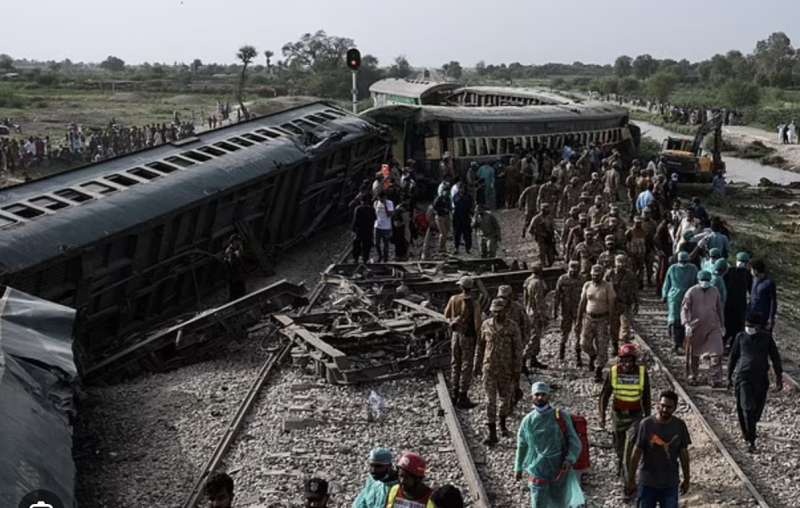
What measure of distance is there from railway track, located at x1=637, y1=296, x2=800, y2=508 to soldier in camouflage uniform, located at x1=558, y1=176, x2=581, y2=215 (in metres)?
7.71

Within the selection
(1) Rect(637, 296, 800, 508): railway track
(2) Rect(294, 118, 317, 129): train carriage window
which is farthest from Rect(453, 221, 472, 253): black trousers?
(1) Rect(637, 296, 800, 508): railway track

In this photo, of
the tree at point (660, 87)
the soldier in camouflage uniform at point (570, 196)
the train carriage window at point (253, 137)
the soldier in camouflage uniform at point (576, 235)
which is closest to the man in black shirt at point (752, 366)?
the soldier in camouflage uniform at point (576, 235)

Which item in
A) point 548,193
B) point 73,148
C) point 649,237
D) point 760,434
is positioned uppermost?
point 548,193

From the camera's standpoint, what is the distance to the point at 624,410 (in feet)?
25.7

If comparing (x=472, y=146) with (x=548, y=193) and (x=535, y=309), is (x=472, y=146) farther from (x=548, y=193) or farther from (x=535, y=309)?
(x=535, y=309)

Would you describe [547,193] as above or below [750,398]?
above

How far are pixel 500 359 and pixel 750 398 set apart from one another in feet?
7.58

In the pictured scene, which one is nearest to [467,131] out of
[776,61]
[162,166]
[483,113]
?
[483,113]

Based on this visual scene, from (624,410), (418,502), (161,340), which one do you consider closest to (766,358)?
(624,410)

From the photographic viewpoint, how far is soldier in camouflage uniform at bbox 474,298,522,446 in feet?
29.5

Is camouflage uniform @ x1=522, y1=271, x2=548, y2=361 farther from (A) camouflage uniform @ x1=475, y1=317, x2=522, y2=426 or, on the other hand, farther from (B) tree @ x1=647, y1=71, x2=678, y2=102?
(B) tree @ x1=647, y1=71, x2=678, y2=102

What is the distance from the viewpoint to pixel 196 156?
15984 millimetres

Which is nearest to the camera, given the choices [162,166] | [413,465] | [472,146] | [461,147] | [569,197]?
[413,465]

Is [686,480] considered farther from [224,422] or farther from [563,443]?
[224,422]
